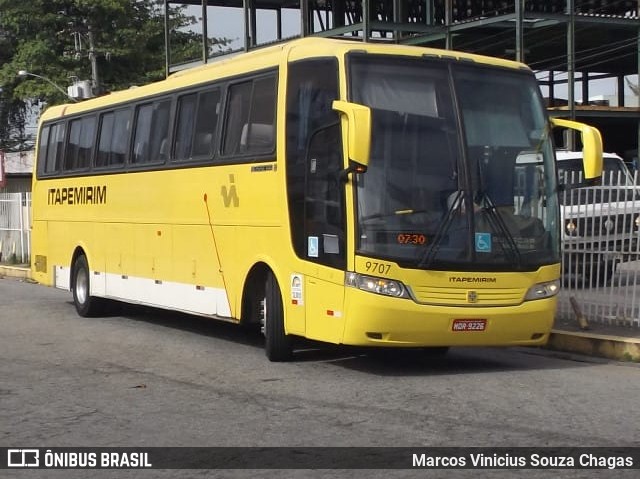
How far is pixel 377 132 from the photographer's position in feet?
31.4

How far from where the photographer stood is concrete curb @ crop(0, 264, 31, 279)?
26312 mm

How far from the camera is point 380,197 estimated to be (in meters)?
9.49

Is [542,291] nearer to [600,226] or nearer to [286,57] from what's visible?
[600,226]

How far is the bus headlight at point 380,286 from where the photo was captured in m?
9.41

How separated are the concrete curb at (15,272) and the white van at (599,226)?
17.0 m

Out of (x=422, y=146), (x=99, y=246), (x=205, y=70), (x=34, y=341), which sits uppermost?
(x=205, y=70)

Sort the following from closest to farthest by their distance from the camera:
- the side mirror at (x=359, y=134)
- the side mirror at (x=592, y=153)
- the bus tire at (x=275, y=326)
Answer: the side mirror at (x=359, y=134) < the side mirror at (x=592, y=153) < the bus tire at (x=275, y=326)

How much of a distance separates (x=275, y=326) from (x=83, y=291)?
634 cm

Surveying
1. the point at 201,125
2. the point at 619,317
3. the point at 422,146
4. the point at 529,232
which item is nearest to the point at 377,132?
the point at 422,146

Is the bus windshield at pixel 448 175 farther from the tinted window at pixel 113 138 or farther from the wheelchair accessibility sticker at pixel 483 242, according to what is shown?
the tinted window at pixel 113 138

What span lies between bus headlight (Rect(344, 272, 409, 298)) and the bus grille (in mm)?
142

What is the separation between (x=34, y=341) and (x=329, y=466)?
730 cm


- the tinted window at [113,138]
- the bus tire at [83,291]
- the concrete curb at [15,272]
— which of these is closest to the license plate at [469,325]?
the tinted window at [113,138]

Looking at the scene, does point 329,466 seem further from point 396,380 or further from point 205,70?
point 205,70
